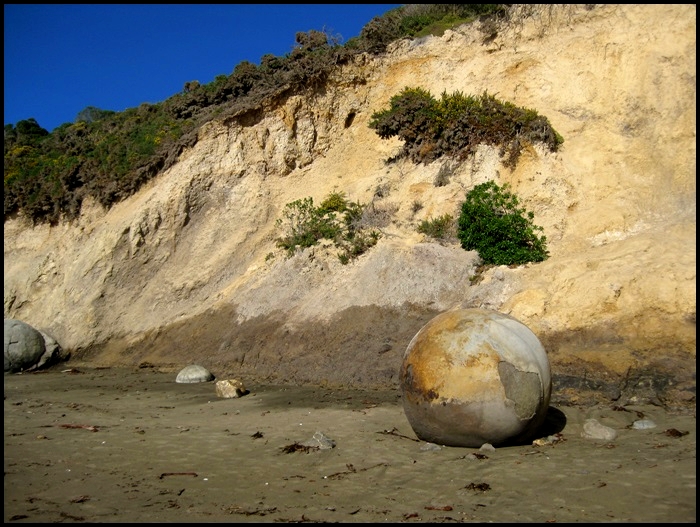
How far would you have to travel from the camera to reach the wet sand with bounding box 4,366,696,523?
16.5 ft

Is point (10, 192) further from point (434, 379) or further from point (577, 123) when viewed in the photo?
point (434, 379)

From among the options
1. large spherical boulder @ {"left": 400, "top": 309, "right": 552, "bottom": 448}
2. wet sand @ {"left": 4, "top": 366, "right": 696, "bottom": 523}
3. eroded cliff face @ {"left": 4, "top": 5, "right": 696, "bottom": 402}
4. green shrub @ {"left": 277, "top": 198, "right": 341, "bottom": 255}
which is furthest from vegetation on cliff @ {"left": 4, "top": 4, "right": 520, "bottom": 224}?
large spherical boulder @ {"left": 400, "top": 309, "right": 552, "bottom": 448}

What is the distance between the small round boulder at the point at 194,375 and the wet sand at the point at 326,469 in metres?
3.04

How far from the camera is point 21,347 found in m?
→ 16.5

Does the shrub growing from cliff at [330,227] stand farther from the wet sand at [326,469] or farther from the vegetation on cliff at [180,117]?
the wet sand at [326,469]

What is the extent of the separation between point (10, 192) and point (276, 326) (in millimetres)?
15245

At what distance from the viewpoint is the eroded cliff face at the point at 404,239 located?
10938 mm

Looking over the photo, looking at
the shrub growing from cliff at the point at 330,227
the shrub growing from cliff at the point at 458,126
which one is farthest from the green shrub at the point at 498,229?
the shrub growing from cliff at the point at 330,227

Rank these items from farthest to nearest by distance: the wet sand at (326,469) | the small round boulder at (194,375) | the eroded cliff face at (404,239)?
the small round boulder at (194,375), the eroded cliff face at (404,239), the wet sand at (326,469)

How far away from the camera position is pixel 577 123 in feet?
52.6

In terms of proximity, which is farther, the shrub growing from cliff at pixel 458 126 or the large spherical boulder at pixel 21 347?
the large spherical boulder at pixel 21 347

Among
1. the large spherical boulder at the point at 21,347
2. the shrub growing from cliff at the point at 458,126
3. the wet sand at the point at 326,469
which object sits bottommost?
the wet sand at the point at 326,469

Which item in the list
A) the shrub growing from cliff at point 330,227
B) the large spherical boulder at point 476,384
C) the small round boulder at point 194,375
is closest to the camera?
the large spherical boulder at point 476,384

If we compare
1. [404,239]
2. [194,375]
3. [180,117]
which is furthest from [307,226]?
[180,117]
